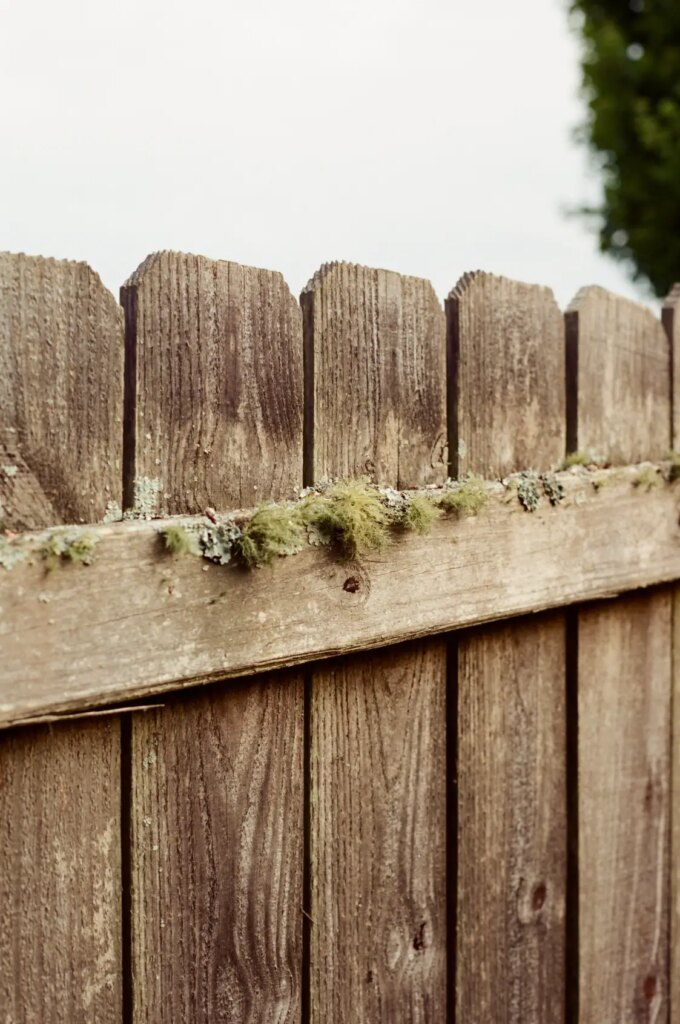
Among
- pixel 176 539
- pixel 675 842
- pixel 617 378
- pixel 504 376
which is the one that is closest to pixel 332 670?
pixel 176 539

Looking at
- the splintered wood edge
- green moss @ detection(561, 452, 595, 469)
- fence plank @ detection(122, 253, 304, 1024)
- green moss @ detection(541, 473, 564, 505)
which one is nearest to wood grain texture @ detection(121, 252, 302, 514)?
fence plank @ detection(122, 253, 304, 1024)

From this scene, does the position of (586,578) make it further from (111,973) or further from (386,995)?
(111,973)

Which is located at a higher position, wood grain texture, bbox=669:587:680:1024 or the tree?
the tree

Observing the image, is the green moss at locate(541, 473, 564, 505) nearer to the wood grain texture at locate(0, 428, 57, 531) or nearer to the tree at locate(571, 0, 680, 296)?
the wood grain texture at locate(0, 428, 57, 531)

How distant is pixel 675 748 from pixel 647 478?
1.98 ft

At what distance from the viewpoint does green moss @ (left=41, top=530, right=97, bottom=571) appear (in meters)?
0.95

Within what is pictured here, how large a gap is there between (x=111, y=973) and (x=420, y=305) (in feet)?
3.37

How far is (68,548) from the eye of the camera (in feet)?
3.18

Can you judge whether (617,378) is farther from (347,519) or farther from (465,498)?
(347,519)

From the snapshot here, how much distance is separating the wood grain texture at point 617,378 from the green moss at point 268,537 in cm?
74

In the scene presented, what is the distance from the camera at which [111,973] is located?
1.11m

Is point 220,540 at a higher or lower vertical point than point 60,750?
higher

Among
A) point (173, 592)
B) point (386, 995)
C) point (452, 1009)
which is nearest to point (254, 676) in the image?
point (173, 592)

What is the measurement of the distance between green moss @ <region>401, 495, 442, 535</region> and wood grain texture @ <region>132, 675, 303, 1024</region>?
0.28 metres
